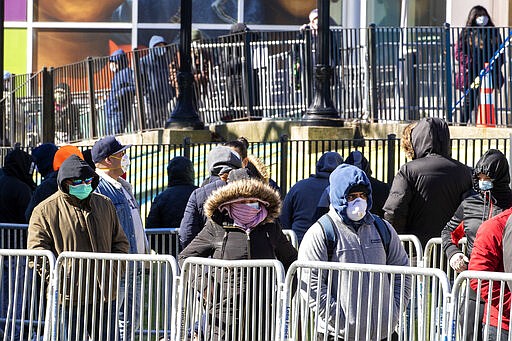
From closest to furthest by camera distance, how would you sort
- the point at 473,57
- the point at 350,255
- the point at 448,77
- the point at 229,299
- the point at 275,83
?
the point at 350,255, the point at 229,299, the point at 473,57, the point at 448,77, the point at 275,83

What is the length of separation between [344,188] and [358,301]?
2.36ft

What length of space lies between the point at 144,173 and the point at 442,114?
13.2 ft

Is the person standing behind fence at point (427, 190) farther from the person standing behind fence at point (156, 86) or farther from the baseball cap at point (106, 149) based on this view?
the person standing behind fence at point (156, 86)

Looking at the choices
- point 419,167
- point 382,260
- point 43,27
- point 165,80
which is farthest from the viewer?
point 43,27

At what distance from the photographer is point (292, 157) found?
54.5 feet

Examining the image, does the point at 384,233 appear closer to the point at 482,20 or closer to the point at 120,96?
Result: the point at 482,20

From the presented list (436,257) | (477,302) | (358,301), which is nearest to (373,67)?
(436,257)

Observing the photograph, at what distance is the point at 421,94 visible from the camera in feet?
60.1

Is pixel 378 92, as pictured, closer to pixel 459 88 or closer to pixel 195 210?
pixel 459 88

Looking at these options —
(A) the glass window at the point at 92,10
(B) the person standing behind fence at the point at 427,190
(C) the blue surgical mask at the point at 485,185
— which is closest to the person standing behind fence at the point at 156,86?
(A) the glass window at the point at 92,10

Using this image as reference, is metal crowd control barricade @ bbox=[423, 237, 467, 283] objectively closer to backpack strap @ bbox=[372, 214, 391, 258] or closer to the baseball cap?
backpack strap @ bbox=[372, 214, 391, 258]

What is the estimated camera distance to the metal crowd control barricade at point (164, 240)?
37.4 feet

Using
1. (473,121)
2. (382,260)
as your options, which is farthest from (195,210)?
(473,121)

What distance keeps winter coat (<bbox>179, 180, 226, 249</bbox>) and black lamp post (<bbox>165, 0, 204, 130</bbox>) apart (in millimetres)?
9096
